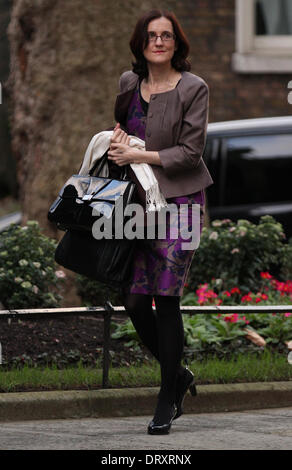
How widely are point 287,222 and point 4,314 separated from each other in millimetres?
3344

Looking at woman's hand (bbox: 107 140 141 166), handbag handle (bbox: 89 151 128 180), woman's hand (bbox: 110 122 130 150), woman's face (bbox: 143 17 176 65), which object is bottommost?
handbag handle (bbox: 89 151 128 180)

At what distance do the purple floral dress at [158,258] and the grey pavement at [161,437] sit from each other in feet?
2.21

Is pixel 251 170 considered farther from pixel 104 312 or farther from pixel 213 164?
pixel 104 312

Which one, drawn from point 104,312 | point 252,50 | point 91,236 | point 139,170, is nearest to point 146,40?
point 139,170

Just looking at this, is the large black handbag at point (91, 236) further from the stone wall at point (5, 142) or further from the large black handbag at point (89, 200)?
the stone wall at point (5, 142)

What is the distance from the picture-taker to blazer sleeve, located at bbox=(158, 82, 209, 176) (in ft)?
18.0

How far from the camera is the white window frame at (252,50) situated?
13.5 meters

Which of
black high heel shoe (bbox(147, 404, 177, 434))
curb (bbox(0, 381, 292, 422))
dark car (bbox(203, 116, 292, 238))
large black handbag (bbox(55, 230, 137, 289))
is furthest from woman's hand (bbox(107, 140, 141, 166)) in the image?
dark car (bbox(203, 116, 292, 238))

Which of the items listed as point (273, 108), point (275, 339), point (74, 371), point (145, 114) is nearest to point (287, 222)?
point (275, 339)

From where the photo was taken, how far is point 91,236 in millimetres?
5605

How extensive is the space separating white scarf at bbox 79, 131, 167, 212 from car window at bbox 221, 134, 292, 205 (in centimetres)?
366

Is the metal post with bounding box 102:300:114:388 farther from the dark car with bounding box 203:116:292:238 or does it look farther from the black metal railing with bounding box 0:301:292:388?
the dark car with bounding box 203:116:292:238

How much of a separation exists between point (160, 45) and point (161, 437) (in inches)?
70.7

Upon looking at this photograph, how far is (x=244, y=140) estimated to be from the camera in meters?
9.50
